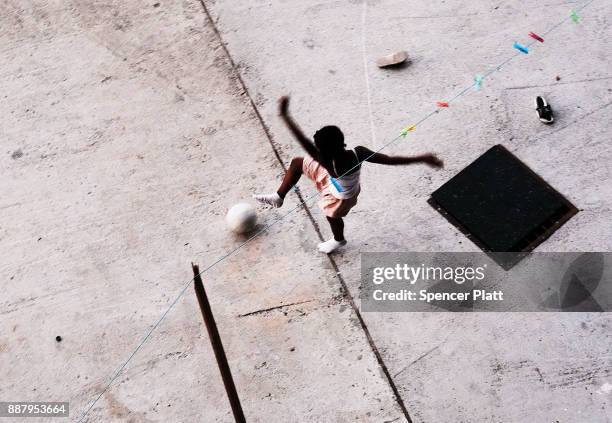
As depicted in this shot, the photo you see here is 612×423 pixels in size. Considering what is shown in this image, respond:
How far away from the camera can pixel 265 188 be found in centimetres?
449

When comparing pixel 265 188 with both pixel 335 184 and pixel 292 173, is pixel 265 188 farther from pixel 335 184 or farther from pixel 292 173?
pixel 335 184

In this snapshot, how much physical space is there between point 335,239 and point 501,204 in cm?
118

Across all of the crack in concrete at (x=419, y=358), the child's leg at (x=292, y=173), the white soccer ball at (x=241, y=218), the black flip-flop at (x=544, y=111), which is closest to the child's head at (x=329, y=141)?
the child's leg at (x=292, y=173)

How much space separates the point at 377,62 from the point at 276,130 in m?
0.98

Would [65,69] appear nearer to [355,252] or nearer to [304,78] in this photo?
[304,78]

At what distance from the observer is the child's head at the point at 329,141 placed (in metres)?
3.31

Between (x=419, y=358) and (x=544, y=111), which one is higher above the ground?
(x=544, y=111)

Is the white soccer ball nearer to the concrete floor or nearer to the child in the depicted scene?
the concrete floor

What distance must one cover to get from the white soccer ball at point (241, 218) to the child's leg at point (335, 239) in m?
0.49

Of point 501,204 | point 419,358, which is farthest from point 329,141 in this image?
point 501,204

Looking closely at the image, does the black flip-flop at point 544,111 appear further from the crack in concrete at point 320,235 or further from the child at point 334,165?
the crack in concrete at point 320,235

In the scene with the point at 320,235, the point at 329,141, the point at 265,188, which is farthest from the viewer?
the point at 265,188

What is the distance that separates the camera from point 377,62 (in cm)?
494

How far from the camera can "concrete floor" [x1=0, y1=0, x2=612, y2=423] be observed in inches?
150
